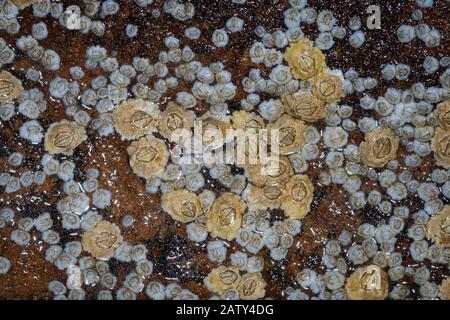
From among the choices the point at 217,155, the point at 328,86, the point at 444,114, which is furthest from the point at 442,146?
the point at 217,155

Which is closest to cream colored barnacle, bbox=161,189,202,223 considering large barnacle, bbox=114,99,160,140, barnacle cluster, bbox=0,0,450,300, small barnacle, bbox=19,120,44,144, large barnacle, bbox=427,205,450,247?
barnacle cluster, bbox=0,0,450,300

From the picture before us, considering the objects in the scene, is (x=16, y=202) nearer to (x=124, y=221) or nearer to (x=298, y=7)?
(x=124, y=221)

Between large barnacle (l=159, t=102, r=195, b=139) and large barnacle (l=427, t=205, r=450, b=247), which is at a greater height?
large barnacle (l=159, t=102, r=195, b=139)

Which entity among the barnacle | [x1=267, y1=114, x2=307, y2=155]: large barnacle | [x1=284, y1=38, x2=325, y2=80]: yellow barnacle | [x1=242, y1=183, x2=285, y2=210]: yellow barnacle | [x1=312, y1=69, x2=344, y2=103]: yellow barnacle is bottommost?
the barnacle

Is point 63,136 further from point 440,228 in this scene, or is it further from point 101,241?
point 440,228

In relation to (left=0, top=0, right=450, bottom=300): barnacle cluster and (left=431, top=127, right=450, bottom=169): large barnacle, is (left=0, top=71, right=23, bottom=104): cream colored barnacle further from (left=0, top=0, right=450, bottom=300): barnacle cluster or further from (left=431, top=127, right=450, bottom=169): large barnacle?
(left=431, top=127, right=450, bottom=169): large barnacle

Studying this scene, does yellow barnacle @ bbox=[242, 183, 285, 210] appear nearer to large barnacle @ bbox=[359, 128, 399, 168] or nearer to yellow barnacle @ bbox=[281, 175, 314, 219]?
yellow barnacle @ bbox=[281, 175, 314, 219]

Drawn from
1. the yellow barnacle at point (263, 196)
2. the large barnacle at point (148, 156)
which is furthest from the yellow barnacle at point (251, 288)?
the large barnacle at point (148, 156)

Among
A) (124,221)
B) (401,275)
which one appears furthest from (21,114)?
(401,275)
